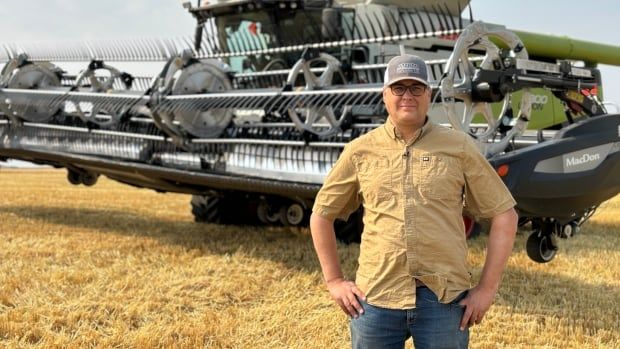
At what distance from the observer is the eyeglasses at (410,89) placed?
1898 millimetres

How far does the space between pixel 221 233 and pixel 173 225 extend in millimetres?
965

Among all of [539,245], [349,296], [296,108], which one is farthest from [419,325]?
[296,108]

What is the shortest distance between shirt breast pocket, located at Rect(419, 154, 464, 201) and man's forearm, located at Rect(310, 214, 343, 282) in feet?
1.12

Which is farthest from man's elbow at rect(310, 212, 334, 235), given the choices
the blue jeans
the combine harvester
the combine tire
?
the combine tire

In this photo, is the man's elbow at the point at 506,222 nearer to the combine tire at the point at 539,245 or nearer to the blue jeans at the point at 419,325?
the blue jeans at the point at 419,325

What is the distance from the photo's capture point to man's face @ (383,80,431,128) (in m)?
1.90

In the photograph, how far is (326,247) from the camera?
6.86ft

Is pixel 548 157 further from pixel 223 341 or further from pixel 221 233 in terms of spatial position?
pixel 221 233

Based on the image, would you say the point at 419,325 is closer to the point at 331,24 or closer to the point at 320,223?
the point at 320,223

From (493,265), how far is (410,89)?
53 cm

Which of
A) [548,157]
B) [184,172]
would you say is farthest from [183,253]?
[548,157]

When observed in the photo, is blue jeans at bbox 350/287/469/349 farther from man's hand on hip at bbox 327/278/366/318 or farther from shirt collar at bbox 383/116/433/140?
shirt collar at bbox 383/116/433/140

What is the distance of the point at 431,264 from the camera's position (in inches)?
74.0

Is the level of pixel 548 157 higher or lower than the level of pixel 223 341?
higher
